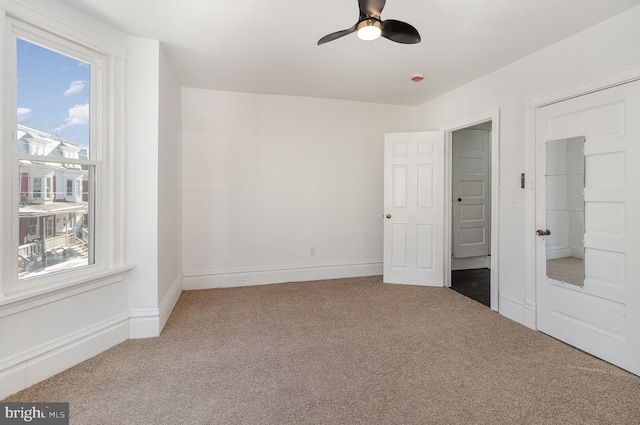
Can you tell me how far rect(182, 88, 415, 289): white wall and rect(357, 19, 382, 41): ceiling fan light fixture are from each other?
244cm

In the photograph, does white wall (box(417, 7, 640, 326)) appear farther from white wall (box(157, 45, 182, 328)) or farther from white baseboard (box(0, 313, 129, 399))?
white baseboard (box(0, 313, 129, 399))

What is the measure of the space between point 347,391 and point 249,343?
0.99m

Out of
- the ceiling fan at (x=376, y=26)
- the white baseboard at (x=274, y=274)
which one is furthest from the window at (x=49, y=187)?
the ceiling fan at (x=376, y=26)

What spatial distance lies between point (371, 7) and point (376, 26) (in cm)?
11

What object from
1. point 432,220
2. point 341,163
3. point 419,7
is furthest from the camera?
point 341,163

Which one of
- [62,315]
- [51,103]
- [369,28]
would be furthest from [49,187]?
[369,28]

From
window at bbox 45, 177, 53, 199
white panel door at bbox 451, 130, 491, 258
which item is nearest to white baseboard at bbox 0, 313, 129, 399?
window at bbox 45, 177, 53, 199

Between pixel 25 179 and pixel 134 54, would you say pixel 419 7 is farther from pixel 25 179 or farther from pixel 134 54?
pixel 25 179

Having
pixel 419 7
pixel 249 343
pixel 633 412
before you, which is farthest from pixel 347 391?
pixel 419 7

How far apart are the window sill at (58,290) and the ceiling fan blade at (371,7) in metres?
2.63

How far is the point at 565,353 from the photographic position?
7.68 feet

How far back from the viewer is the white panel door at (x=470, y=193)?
4961 millimetres

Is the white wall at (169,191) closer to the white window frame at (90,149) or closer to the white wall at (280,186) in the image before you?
the white wall at (280,186)

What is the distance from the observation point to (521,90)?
114 inches
